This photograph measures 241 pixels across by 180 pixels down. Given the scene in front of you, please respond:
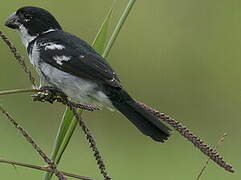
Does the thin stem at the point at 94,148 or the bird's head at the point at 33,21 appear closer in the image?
the thin stem at the point at 94,148

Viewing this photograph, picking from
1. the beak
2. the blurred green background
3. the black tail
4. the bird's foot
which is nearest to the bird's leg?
the bird's foot

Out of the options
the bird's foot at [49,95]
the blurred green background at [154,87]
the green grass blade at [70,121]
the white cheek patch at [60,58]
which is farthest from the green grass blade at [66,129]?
the blurred green background at [154,87]

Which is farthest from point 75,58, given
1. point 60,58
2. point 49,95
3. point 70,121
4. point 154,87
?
point 154,87

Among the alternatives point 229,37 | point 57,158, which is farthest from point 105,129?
point 57,158

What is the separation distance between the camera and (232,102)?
306 inches

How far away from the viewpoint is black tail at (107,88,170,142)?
2189 mm

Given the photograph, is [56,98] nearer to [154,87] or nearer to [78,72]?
[78,72]

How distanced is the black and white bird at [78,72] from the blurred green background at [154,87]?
374 cm

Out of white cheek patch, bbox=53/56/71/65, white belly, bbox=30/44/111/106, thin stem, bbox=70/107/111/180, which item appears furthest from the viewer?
white cheek patch, bbox=53/56/71/65

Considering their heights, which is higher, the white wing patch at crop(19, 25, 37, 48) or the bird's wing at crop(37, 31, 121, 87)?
the bird's wing at crop(37, 31, 121, 87)

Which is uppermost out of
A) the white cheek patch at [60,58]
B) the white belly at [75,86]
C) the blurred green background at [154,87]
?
the white cheek patch at [60,58]

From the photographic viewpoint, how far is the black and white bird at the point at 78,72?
2.33m

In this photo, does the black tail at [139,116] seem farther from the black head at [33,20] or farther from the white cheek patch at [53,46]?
the black head at [33,20]

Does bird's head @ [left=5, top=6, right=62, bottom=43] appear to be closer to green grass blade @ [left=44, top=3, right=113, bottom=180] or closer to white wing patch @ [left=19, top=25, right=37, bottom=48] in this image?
white wing patch @ [left=19, top=25, right=37, bottom=48]
